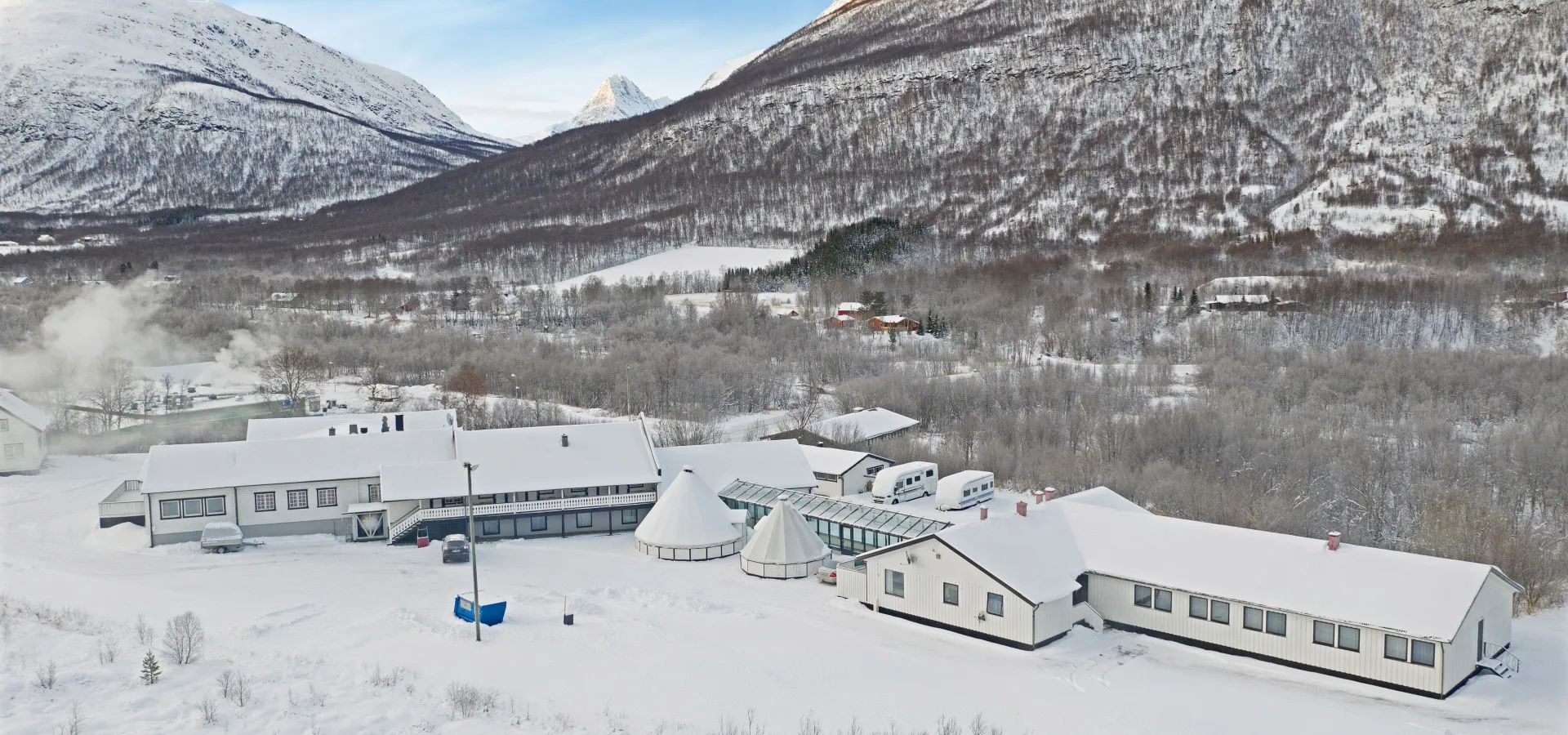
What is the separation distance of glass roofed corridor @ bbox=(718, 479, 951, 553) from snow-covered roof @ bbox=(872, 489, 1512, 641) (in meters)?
4.11

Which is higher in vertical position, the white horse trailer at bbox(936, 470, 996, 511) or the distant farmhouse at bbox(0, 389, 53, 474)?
the distant farmhouse at bbox(0, 389, 53, 474)

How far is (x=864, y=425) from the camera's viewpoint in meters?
53.0

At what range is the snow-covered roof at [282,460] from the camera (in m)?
38.1

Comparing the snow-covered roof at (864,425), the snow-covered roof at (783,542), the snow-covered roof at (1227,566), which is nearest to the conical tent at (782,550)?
the snow-covered roof at (783,542)

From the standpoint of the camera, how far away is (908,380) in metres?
67.1

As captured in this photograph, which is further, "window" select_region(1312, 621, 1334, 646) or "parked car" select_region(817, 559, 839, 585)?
"parked car" select_region(817, 559, 839, 585)

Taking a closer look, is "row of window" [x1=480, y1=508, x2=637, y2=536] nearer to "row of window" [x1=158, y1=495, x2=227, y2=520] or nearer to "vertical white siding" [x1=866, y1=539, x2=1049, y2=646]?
"row of window" [x1=158, y1=495, x2=227, y2=520]

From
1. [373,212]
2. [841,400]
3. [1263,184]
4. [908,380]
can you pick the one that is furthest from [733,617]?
[373,212]

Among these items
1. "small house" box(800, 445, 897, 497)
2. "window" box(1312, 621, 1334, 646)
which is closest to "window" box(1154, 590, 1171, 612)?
"window" box(1312, 621, 1334, 646)

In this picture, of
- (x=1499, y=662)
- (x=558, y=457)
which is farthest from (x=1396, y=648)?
(x=558, y=457)

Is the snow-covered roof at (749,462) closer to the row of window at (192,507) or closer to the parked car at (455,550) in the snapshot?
the parked car at (455,550)

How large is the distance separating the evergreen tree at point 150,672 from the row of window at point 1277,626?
74.0ft

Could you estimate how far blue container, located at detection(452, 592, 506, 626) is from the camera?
28.0 meters

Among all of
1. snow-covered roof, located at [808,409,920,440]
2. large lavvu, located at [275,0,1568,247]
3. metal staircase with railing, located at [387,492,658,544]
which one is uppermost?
large lavvu, located at [275,0,1568,247]
